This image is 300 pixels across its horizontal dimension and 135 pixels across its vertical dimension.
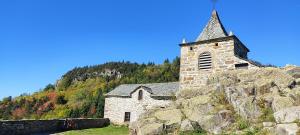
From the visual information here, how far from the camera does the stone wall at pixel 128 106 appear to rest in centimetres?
2708

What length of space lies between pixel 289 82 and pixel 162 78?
52129 mm

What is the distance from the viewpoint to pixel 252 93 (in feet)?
42.9

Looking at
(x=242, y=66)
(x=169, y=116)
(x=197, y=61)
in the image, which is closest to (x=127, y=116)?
(x=197, y=61)

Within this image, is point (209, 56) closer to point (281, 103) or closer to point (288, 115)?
point (281, 103)

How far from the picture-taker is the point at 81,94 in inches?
2623

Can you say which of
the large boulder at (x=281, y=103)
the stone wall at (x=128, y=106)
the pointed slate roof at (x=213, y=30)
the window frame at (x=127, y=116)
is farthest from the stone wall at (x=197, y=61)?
the window frame at (x=127, y=116)

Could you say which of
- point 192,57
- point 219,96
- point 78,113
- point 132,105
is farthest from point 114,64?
point 219,96

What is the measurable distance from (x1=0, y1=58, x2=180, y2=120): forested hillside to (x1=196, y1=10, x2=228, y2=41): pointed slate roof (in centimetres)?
2641

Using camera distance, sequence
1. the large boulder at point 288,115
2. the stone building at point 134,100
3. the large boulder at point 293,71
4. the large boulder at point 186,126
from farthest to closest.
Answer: the stone building at point 134,100 → the large boulder at point 293,71 → the large boulder at point 186,126 → the large boulder at point 288,115

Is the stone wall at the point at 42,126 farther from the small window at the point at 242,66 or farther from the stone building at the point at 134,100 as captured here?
the small window at the point at 242,66

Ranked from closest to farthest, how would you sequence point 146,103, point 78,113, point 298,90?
point 298,90 < point 146,103 < point 78,113

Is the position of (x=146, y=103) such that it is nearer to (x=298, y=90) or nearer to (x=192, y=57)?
(x=192, y=57)

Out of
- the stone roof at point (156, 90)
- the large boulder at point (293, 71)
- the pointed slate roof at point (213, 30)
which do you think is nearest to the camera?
the large boulder at point (293, 71)

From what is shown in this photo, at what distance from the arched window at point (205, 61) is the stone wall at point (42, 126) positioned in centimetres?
1070
